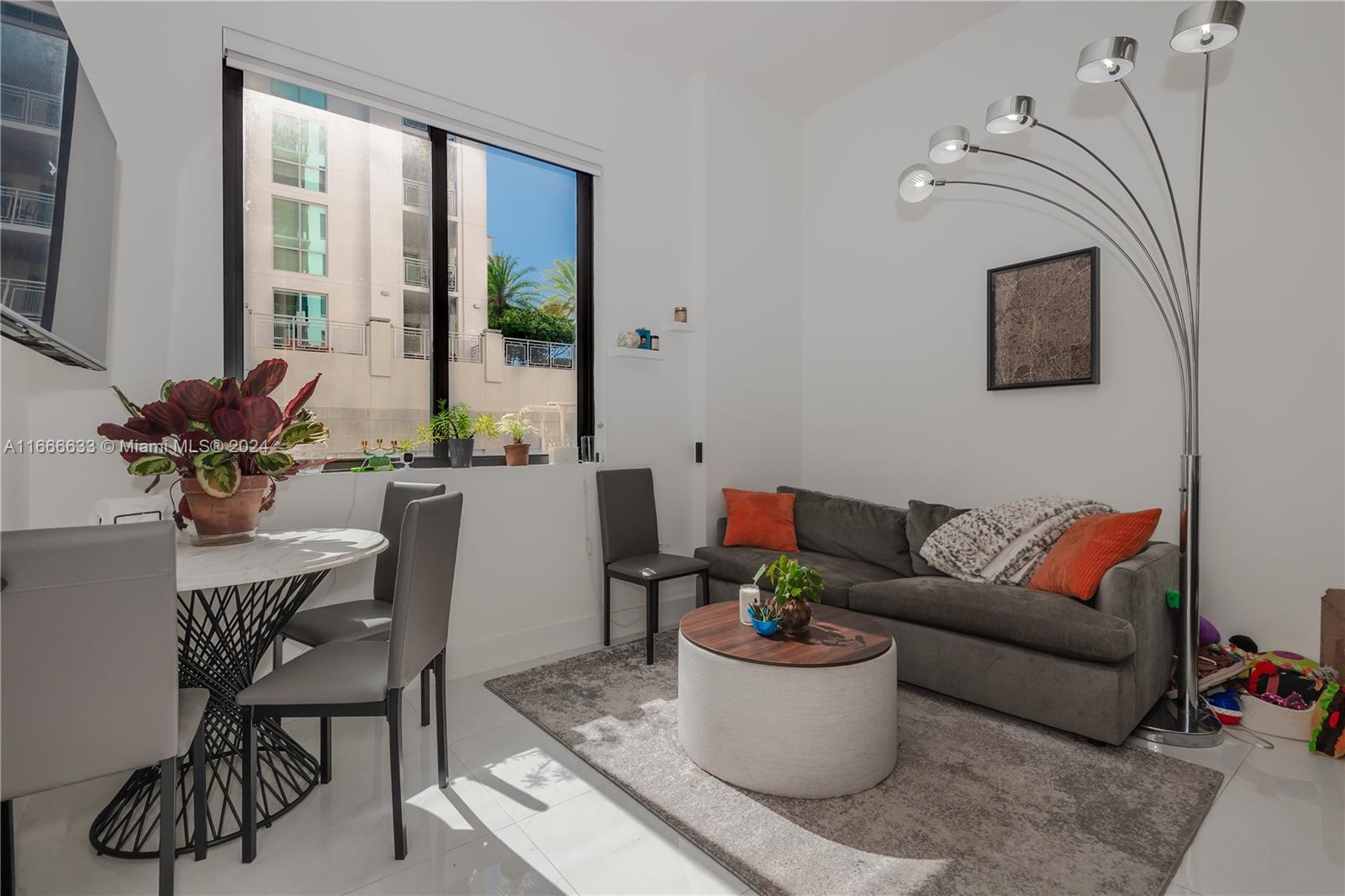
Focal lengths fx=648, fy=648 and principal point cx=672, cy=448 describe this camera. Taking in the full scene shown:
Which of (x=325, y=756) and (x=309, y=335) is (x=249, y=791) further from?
(x=309, y=335)

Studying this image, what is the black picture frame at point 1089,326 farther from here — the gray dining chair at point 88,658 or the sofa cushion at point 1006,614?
the gray dining chair at point 88,658

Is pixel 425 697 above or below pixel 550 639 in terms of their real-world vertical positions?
above

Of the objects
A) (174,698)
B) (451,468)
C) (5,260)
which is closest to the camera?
(174,698)

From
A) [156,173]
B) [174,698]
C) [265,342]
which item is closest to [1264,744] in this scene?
[174,698]

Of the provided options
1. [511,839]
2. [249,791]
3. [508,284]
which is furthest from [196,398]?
[508,284]

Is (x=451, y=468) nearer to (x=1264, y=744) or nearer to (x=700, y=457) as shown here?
(x=700, y=457)

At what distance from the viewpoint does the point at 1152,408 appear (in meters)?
2.95

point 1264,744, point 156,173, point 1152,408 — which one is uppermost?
point 156,173

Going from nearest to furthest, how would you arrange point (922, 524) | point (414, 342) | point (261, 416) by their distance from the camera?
point (261, 416) → point (414, 342) → point (922, 524)

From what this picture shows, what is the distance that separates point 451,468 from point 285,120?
1695 mm

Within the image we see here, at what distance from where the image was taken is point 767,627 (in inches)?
87.1

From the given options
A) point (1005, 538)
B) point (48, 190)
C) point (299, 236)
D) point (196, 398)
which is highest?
point (299, 236)

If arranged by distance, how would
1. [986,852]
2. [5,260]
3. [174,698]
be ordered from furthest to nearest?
1. [986,852]
2. [5,260]
3. [174,698]

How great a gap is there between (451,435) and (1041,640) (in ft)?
8.76
